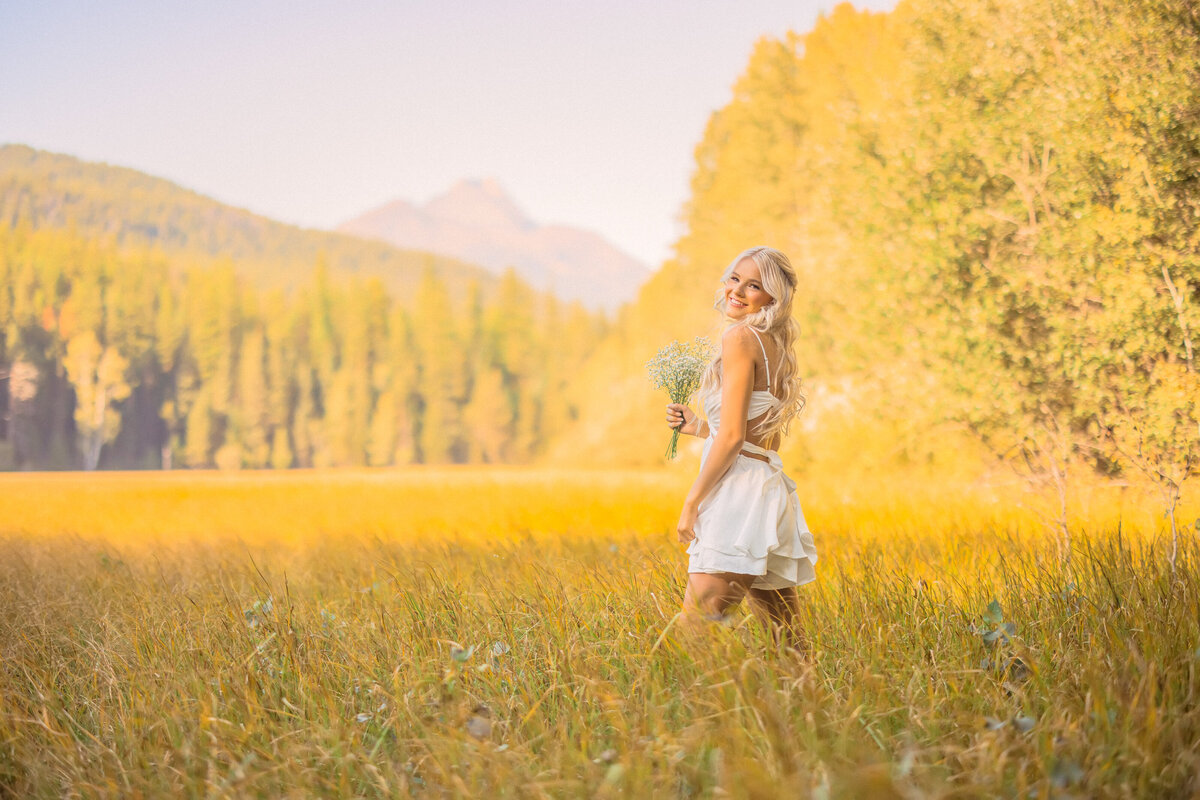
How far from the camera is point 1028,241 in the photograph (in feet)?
31.1

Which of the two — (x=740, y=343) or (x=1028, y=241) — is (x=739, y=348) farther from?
(x=1028, y=241)

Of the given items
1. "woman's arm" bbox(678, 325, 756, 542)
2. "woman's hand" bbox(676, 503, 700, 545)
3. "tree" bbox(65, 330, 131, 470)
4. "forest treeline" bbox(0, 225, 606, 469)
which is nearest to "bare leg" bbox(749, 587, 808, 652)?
"woman's hand" bbox(676, 503, 700, 545)

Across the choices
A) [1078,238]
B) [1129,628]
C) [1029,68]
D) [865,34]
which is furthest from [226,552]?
[865,34]

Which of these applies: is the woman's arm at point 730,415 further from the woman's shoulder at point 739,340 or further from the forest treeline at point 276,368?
the forest treeline at point 276,368

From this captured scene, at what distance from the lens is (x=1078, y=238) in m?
8.43

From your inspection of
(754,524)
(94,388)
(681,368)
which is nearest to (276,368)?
(94,388)

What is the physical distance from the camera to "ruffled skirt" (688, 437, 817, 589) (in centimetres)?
342

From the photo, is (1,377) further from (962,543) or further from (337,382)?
(337,382)

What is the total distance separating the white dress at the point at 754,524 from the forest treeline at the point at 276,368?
3319 cm

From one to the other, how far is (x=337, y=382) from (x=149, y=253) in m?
15.0

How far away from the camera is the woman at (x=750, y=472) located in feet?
11.3

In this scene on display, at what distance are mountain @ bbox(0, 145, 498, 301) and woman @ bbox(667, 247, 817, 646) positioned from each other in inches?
676

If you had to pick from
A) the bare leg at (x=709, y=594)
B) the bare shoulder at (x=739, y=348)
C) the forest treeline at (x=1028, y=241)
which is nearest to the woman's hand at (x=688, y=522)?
the bare leg at (x=709, y=594)

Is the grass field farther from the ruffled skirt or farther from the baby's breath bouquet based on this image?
the baby's breath bouquet
